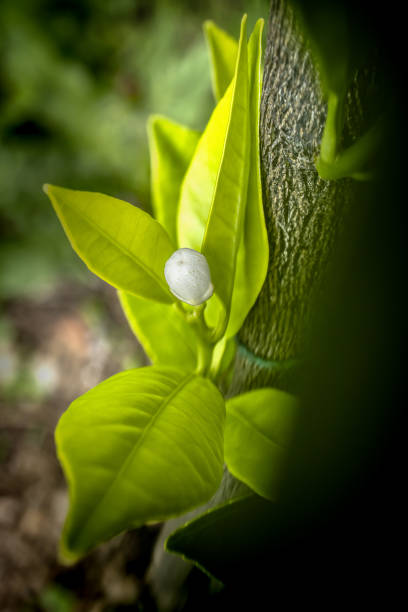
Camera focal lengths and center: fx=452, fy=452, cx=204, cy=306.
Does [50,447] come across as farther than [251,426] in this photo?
Yes

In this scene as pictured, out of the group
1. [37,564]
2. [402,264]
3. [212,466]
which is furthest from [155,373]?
[37,564]

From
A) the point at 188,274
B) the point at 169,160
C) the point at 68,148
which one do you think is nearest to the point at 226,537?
the point at 188,274

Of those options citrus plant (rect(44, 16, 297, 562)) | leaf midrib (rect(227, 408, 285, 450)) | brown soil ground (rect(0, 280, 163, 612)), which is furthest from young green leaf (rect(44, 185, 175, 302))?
brown soil ground (rect(0, 280, 163, 612))

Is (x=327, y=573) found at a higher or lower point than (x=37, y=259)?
higher

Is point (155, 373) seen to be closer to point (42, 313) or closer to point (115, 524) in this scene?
point (115, 524)

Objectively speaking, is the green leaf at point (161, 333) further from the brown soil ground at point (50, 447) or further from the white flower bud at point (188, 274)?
the brown soil ground at point (50, 447)

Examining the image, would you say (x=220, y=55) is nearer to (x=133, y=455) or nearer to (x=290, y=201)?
(x=290, y=201)
